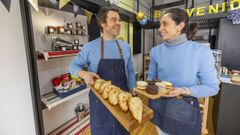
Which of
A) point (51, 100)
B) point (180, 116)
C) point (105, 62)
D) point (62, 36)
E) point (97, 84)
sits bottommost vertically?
point (51, 100)

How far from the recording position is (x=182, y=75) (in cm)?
93

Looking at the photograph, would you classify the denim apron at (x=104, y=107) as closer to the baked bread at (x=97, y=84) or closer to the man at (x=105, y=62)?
the man at (x=105, y=62)

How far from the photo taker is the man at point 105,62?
1.13 meters

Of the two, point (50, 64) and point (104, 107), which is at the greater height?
point (50, 64)

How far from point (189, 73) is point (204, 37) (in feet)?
13.8

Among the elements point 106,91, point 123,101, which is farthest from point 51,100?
point 123,101

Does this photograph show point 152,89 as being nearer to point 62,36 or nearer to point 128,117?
point 128,117

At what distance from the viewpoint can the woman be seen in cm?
86

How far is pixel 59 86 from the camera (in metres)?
1.82

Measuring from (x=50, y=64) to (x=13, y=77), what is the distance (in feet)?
1.79

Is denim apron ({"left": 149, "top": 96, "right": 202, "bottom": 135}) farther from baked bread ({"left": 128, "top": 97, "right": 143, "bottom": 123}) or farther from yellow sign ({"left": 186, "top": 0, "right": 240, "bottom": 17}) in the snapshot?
yellow sign ({"left": 186, "top": 0, "right": 240, "bottom": 17})

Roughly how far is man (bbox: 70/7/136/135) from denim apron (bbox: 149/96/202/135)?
42 cm

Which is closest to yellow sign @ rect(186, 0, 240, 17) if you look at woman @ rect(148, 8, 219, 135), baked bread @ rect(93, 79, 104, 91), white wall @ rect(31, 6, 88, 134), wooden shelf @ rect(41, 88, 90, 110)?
woman @ rect(148, 8, 219, 135)

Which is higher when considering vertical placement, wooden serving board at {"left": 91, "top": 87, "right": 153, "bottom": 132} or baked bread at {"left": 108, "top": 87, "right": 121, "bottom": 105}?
baked bread at {"left": 108, "top": 87, "right": 121, "bottom": 105}
